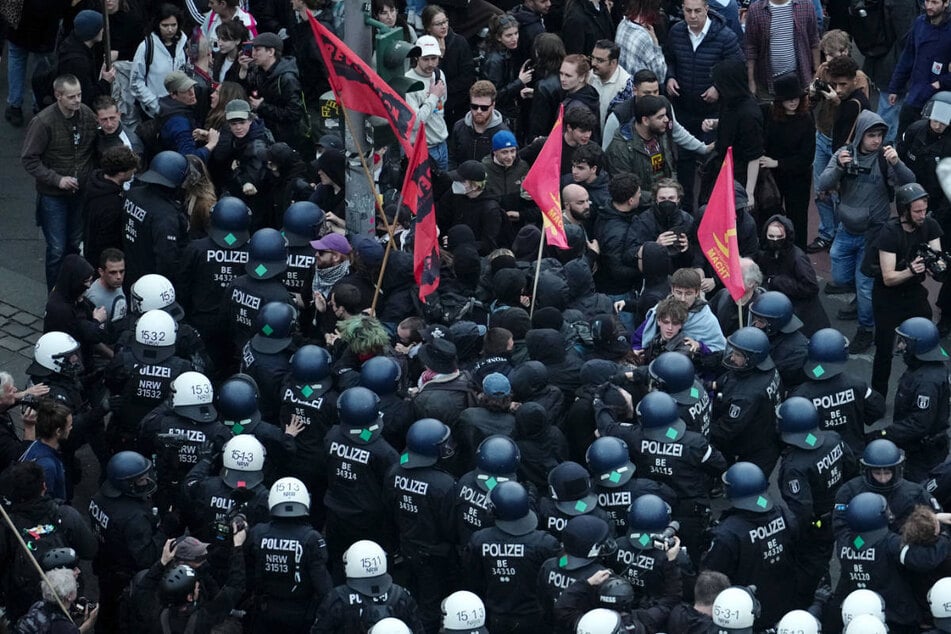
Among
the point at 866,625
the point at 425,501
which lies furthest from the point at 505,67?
the point at 866,625

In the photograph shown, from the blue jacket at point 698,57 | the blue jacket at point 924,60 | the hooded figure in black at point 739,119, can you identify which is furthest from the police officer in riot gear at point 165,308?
the blue jacket at point 924,60

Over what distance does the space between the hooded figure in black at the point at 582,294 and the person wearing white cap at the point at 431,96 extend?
3.02m

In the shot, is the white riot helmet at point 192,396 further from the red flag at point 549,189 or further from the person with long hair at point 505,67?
the person with long hair at point 505,67

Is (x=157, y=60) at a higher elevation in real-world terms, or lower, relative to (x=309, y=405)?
higher

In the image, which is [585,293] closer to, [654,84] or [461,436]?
[461,436]

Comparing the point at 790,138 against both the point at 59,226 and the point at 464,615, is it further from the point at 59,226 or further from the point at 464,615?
the point at 464,615

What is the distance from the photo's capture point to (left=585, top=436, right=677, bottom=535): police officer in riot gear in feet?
36.6

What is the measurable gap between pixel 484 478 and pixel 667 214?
4.19 meters

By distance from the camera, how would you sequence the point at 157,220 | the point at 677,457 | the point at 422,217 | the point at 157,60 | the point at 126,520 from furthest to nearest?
the point at 157,60, the point at 157,220, the point at 422,217, the point at 677,457, the point at 126,520

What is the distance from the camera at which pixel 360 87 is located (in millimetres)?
13164

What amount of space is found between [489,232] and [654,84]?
7.62 ft

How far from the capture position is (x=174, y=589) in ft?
33.8

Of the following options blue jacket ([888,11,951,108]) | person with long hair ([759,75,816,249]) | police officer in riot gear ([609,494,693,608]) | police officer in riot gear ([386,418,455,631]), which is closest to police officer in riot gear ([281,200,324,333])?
police officer in riot gear ([386,418,455,631])

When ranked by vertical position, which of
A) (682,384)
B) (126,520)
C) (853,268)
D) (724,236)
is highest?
(724,236)
